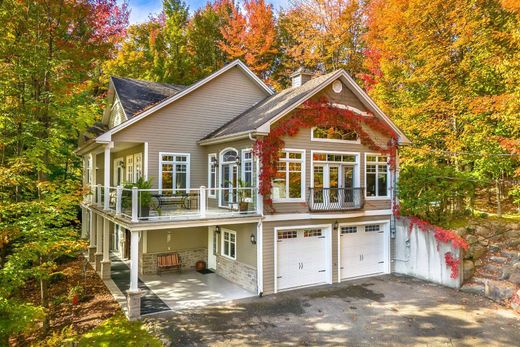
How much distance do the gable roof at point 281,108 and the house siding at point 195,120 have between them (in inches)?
21.6

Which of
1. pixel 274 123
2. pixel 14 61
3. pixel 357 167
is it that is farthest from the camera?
pixel 357 167

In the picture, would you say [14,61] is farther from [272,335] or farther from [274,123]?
[272,335]

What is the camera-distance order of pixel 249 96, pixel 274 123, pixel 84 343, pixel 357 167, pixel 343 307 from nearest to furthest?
pixel 84 343, pixel 343 307, pixel 274 123, pixel 357 167, pixel 249 96

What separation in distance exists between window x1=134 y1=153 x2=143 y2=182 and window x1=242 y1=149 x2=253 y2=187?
4.69 metres

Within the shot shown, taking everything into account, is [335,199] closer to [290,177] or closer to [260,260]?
[290,177]

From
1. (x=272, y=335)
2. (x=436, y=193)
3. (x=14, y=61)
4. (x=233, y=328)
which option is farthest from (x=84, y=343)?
(x=436, y=193)

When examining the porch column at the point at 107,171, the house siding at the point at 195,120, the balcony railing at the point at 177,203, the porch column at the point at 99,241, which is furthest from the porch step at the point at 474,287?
the porch column at the point at 99,241

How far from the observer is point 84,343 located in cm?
856

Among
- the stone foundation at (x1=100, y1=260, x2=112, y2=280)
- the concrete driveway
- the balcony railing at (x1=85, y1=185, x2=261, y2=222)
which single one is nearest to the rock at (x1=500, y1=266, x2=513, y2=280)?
the concrete driveway

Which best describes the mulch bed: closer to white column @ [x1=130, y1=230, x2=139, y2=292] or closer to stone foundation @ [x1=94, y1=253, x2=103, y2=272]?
stone foundation @ [x1=94, y1=253, x2=103, y2=272]

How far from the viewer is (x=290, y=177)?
1231cm

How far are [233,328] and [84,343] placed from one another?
372cm

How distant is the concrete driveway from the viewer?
332 inches

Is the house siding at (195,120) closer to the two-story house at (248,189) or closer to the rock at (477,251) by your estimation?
the two-story house at (248,189)
